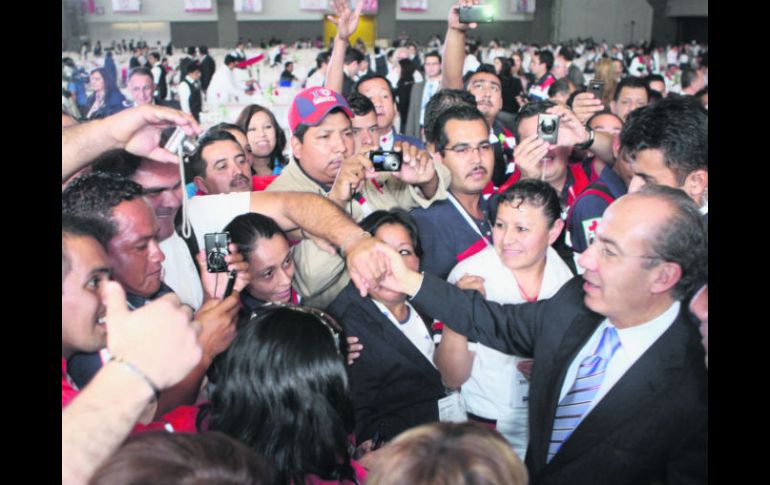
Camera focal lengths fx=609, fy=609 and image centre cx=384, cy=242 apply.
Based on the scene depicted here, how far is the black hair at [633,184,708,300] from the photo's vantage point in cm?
125

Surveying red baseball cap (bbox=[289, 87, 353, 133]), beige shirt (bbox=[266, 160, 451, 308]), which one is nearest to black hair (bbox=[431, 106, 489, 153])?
beige shirt (bbox=[266, 160, 451, 308])

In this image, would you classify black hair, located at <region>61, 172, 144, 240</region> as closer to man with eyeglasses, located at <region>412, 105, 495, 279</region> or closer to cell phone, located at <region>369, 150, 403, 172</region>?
cell phone, located at <region>369, 150, 403, 172</region>

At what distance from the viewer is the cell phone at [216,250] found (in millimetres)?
1411

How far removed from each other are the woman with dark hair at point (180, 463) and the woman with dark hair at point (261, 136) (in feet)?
8.38

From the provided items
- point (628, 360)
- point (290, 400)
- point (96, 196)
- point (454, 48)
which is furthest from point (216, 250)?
point (454, 48)

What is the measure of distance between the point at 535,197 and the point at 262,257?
0.80m

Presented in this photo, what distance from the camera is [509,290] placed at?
1.73 m

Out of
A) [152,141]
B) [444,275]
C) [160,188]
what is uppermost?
[152,141]

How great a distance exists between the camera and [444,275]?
2.04 metres

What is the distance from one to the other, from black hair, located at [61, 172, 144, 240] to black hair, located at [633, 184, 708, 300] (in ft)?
3.64

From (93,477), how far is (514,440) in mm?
1192

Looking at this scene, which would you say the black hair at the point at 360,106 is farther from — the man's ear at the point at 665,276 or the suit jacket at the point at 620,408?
the man's ear at the point at 665,276
